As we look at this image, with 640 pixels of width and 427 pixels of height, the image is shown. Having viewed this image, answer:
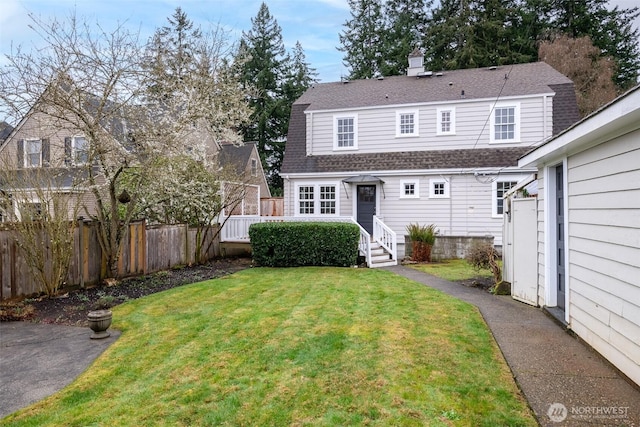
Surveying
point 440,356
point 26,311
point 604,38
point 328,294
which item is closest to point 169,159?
point 26,311

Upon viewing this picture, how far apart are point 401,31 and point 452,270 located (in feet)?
83.8

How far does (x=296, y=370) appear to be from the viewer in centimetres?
398

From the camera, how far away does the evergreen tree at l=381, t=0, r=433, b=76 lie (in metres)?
29.4

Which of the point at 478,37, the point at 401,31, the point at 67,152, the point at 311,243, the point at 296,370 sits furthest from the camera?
the point at 401,31

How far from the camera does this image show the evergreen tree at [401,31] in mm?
29391

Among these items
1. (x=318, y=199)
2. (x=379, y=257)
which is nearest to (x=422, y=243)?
(x=379, y=257)

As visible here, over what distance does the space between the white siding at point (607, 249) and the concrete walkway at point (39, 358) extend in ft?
18.6

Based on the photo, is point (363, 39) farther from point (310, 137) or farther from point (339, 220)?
point (339, 220)

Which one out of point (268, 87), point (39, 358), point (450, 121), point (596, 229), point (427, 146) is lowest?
point (39, 358)

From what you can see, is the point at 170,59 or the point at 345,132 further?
the point at 345,132

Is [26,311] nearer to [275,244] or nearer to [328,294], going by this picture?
[328,294]

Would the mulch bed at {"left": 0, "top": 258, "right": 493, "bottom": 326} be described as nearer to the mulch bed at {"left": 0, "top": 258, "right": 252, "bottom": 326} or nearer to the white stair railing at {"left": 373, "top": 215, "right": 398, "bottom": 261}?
the mulch bed at {"left": 0, "top": 258, "right": 252, "bottom": 326}

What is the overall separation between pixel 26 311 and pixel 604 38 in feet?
112

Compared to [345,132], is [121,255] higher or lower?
lower
